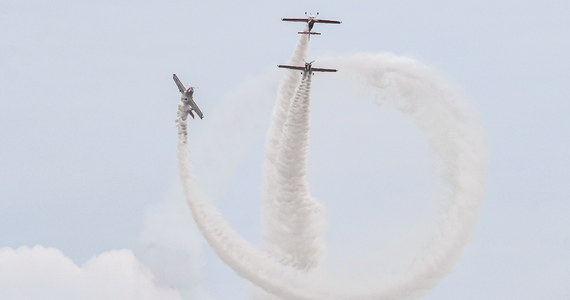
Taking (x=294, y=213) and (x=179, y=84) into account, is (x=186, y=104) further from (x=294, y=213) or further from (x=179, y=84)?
(x=294, y=213)

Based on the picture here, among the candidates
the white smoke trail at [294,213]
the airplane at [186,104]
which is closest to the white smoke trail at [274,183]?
the white smoke trail at [294,213]

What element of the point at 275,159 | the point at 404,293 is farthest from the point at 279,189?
the point at 404,293

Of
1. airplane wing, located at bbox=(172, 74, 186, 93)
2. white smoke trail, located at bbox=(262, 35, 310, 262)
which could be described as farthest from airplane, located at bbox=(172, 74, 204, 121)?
white smoke trail, located at bbox=(262, 35, 310, 262)

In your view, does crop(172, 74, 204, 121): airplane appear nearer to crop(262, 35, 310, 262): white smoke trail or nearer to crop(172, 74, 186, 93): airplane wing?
crop(172, 74, 186, 93): airplane wing

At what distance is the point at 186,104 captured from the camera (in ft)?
615

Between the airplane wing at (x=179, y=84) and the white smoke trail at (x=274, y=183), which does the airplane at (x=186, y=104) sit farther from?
the white smoke trail at (x=274, y=183)

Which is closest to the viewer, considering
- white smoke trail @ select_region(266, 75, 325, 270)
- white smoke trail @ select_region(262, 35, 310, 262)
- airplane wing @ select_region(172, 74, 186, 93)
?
white smoke trail @ select_region(266, 75, 325, 270)

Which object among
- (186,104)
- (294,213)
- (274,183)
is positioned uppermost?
(186,104)

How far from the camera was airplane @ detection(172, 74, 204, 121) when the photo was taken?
614 feet

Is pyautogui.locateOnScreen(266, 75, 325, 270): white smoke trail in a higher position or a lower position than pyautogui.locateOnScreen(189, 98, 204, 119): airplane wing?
lower

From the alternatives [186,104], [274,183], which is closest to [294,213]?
[274,183]

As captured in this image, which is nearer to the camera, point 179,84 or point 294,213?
point 294,213

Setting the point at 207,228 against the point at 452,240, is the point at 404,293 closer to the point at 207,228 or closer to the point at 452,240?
the point at 452,240

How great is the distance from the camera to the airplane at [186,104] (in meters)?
187
